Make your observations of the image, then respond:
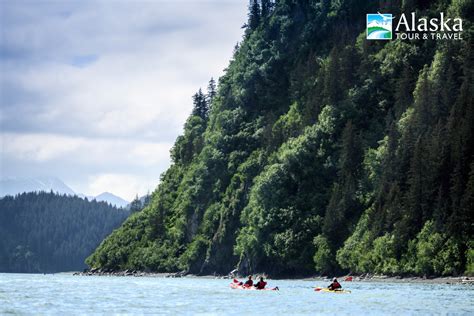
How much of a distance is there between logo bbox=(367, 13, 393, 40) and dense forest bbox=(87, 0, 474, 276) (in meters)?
1.71

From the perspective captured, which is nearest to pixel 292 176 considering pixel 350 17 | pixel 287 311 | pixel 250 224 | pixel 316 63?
pixel 250 224

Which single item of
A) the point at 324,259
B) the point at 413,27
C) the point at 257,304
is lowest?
the point at 257,304

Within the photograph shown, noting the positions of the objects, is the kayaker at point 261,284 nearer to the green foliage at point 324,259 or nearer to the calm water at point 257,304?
the calm water at point 257,304

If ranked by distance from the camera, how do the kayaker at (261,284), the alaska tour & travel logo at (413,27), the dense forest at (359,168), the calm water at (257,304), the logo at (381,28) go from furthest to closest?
the logo at (381,28) < the alaska tour & travel logo at (413,27) < the dense forest at (359,168) < the kayaker at (261,284) < the calm water at (257,304)

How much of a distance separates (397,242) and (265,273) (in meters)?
41.2

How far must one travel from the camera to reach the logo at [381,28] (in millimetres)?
175875

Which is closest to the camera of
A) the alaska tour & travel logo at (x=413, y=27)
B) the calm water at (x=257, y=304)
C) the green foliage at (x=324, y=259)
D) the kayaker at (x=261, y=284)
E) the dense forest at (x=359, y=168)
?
the calm water at (x=257, y=304)

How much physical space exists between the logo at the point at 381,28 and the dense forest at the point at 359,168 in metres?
1.71

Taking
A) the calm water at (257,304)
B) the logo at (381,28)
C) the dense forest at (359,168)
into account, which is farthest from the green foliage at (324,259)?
the calm water at (257,304)

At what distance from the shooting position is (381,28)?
583 ft

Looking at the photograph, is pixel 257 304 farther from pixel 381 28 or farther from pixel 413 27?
pixel 381 28

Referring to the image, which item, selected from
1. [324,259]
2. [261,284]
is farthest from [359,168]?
[261,284]

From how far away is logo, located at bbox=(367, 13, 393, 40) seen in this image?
17588cm

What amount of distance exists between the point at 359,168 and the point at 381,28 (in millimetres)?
37095
